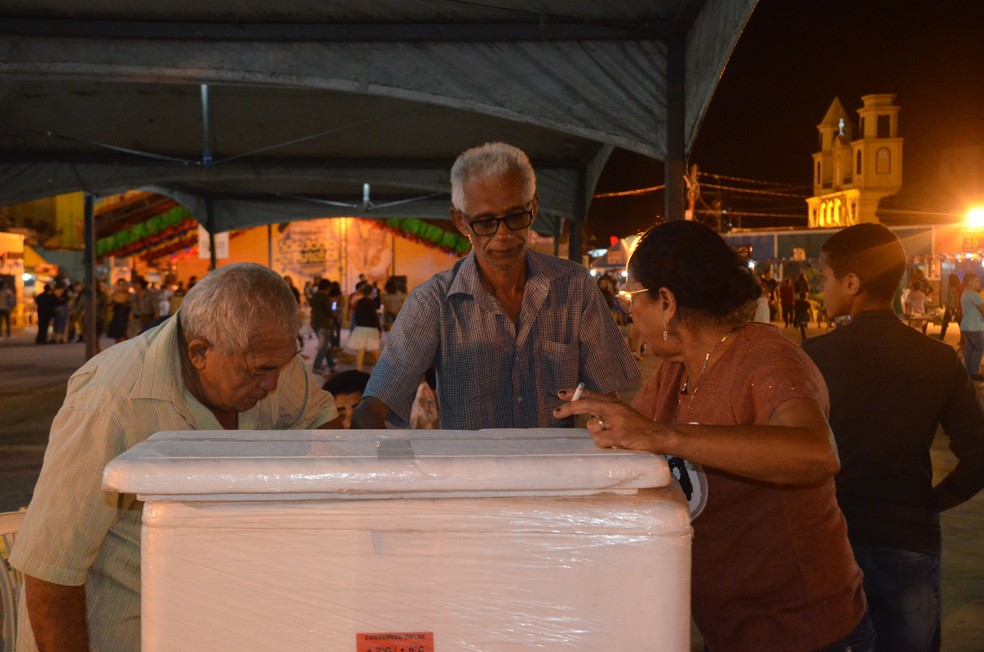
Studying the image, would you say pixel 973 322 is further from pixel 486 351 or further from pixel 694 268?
pixel 694 268

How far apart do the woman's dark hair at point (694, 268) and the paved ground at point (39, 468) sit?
284 centimetres

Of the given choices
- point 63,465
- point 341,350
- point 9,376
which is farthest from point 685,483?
point 341,350

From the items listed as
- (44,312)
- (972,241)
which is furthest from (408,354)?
(972,241)

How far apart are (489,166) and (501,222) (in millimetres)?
161

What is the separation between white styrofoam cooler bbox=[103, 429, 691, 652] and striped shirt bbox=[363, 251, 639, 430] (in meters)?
1.36

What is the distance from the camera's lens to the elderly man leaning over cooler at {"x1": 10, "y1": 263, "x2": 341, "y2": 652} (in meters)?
1.60

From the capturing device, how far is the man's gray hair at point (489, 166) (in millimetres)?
2545

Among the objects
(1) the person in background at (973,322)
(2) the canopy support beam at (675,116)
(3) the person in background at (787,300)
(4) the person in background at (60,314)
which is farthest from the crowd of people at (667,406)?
(3) the person in background at (787,300)

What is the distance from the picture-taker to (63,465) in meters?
1.60

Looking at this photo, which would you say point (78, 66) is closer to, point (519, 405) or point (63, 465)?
point (519, 405)

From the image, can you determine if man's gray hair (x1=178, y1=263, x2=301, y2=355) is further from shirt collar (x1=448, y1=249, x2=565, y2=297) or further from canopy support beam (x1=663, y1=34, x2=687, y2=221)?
canopy support beam (x1=663, y1=34, x2=687, y2=221)

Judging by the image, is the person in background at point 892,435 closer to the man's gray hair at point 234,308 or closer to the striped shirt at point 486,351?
the striped shirt at point 486,351

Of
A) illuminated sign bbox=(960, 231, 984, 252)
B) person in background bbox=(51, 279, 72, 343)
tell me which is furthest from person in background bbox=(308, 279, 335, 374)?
illuminated sign bbox=(960, 231, 984, 252)

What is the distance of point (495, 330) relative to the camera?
2672mm
